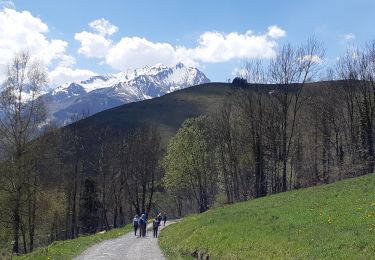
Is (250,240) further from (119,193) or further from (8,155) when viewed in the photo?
(119,193)

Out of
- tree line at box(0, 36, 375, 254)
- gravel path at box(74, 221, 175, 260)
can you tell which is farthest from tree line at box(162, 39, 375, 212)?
gravel path at box(74, 221, 175, 260)

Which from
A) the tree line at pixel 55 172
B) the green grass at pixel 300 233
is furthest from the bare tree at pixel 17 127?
the green grass at pixel 300 233

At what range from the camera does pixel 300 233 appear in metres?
19.2

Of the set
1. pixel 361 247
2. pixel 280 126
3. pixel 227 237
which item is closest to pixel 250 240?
pixel 227 237

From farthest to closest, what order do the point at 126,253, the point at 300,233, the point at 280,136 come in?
the point at 280,136 → the point at 126,253 → the point at 300,233

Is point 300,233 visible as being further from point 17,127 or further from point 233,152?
point 233,152

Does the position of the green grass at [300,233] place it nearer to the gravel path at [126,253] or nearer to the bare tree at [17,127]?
the gravel path at [126,253]

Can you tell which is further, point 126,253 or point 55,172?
point 55,172

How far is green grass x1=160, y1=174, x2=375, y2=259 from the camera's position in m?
15.9

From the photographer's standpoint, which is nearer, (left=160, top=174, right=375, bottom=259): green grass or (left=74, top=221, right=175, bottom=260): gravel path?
(left=160, top=174, right=375, bottom=259): green grass

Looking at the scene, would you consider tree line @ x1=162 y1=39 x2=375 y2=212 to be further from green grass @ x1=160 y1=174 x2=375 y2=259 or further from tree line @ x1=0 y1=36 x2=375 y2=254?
green grass @ x1=160 y1=174 x2=375 y2=259

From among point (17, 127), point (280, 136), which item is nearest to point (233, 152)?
point (280, 136)

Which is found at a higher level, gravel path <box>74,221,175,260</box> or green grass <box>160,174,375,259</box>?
→ green grass <box>160,174,375,259</box>

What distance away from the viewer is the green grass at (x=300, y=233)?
1588cm
